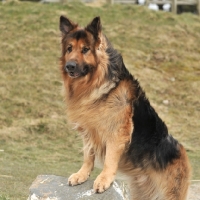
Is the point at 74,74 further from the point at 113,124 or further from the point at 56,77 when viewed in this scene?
the point at 56,77

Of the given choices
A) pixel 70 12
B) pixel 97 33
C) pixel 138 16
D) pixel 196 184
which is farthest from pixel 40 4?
pixel 97 33

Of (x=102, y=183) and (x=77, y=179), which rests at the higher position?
(x=102, y=183)

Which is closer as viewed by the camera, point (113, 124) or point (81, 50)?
point (81, 50)

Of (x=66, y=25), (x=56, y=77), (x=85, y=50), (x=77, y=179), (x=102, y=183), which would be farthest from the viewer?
(x=56, y=77)

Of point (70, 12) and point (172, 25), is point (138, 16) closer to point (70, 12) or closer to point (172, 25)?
point (172, 25)

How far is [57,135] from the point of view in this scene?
548 inches

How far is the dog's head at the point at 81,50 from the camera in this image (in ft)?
19.3

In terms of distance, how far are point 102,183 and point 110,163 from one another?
9.5 inches

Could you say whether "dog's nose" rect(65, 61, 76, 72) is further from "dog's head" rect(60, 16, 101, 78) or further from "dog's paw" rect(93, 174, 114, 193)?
"dog's paw" rect(93, 174, 114, 193)

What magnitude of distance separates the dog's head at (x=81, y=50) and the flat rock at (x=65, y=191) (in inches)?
47.6

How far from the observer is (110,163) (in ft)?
19.4

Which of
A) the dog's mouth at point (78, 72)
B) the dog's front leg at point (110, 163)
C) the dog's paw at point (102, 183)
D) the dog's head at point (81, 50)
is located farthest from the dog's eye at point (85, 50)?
the dog's paw at point (102, 183)

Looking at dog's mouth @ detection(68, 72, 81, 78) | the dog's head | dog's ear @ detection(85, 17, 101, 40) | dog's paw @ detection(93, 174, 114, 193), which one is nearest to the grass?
dog's paw @ detection(93, 174, 114, 193)

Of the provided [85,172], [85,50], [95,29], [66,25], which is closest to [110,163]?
[85,172]
